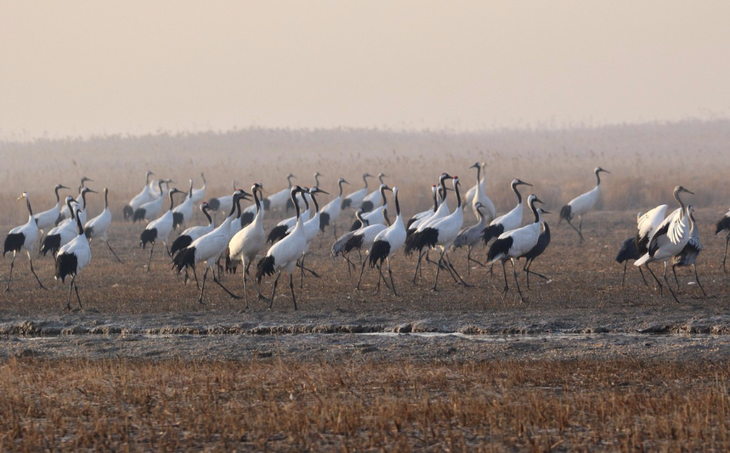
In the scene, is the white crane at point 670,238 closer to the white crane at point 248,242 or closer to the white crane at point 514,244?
the white crane at point 514,244

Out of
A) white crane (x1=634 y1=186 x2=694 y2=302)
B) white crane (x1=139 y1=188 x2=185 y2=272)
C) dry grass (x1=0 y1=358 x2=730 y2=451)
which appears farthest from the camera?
white crane (x1=139 y1=188 x2=185 y2=272)

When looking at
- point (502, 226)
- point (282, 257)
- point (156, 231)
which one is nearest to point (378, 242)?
point (282, 257)

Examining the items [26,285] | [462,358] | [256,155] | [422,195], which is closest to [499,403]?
[462,358]

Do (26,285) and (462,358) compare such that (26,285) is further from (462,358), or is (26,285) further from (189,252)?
(462,358)

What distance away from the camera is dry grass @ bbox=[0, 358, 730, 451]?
550 cm

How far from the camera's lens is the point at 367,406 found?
631 centimetres

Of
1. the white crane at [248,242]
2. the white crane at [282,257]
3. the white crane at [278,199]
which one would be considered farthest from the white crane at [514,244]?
the white crane at [278,199]

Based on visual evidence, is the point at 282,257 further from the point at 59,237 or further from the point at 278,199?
the point at 278,199

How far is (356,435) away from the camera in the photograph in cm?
568

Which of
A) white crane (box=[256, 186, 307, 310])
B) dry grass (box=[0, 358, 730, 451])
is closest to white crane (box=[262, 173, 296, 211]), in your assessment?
white crane (box=[256, 186, 307, 310])

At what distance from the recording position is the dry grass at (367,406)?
18.1 ft

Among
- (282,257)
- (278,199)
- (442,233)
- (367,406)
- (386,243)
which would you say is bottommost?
(367,406)

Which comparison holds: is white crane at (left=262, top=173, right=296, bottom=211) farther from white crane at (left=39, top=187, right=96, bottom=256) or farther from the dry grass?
the dry grass

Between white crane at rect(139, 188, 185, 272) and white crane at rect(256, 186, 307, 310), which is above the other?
white crane at rect(139, 188, 185, 272)
